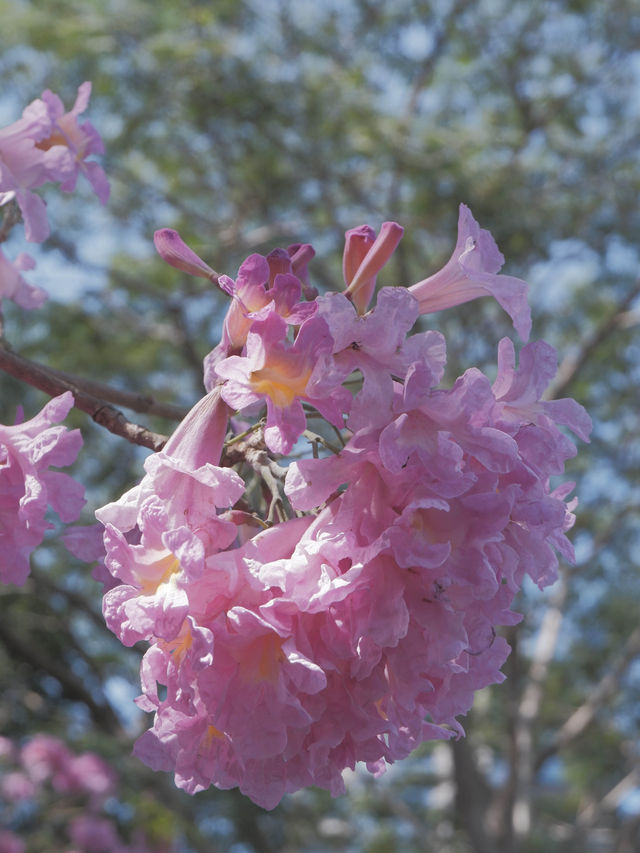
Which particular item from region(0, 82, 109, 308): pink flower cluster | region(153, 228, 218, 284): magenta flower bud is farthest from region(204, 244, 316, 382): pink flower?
region(0, 82, 109, 308): pink flower cluster

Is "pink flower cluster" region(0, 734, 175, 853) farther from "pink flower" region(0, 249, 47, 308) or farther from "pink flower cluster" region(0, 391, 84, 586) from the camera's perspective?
"pink flower cluster" region(0, 391, 84, 586)

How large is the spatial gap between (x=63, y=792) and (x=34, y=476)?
568 centimetres

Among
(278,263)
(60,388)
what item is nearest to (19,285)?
(60,388)

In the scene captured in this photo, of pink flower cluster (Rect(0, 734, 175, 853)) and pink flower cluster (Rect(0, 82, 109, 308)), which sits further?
pink flower cluster (Rect(0, 734, 175, 853))

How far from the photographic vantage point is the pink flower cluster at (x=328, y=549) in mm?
932

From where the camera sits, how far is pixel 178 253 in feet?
3.87

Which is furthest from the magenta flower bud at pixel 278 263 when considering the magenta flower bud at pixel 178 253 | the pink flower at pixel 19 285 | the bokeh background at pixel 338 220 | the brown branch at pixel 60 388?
the bokeh background at pixel 338 220

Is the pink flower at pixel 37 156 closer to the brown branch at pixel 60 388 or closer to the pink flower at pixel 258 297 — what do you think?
the brown branch at pixel 60 388

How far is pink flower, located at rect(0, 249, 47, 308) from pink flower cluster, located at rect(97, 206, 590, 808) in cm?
68

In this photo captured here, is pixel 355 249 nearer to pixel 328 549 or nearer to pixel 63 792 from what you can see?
pixel 328 549

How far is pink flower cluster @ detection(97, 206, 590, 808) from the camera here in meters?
0.93

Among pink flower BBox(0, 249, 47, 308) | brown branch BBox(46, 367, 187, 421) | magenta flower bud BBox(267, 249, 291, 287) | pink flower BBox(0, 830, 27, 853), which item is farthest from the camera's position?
pink flower BBox(0, 830, 27, 853)

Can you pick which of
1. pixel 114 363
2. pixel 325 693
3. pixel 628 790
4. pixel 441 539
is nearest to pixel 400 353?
pixel 441 539

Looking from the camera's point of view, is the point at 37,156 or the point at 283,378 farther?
the point at 37,156
